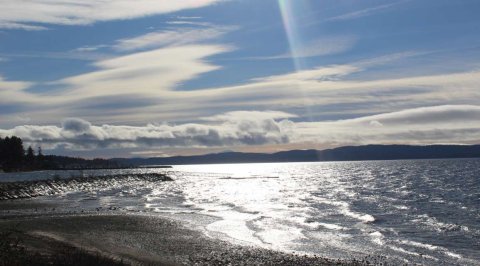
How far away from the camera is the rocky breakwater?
78.1m

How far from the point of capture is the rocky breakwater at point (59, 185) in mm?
78125

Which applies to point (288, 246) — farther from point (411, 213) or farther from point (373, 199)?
point (373, 199)

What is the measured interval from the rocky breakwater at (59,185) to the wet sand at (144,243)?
3560 centimetres

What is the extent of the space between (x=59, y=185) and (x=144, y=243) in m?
76.4

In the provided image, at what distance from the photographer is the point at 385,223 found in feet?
160

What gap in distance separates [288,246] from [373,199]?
151 ft

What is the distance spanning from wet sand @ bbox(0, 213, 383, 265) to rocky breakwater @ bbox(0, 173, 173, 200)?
35596mm

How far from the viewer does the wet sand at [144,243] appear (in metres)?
27.4

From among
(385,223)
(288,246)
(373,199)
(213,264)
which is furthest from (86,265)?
(373,199)

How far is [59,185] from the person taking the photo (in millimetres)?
103188

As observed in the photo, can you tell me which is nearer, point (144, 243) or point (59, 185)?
point (144, 243)

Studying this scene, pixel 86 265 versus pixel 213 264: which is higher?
pixel 86 265

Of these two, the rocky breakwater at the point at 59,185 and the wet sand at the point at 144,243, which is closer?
the wet sand at the point at 144,243

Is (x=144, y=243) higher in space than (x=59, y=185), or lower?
lower
